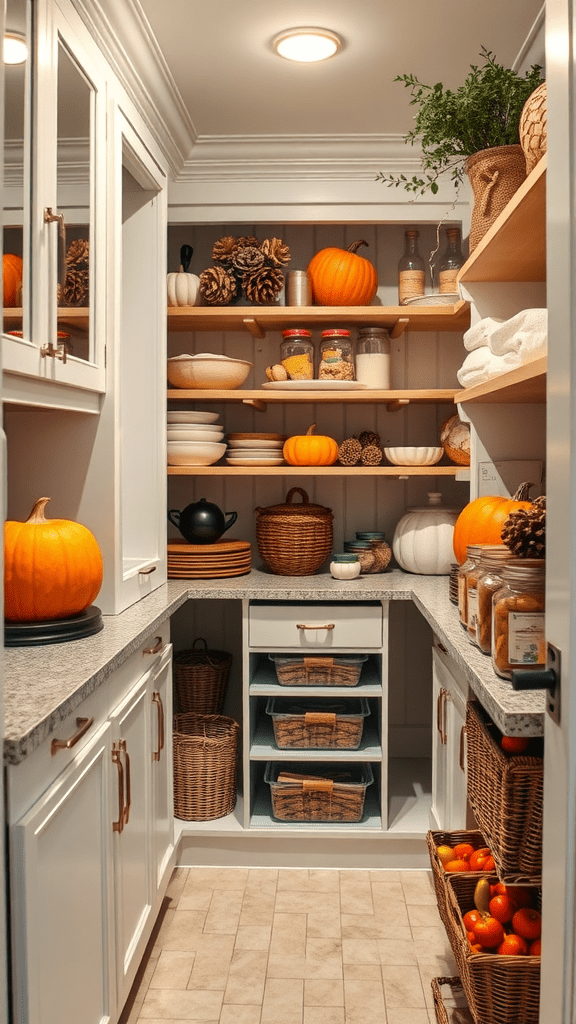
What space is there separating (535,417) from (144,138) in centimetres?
146

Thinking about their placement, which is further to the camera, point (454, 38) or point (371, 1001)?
point (454, 38)

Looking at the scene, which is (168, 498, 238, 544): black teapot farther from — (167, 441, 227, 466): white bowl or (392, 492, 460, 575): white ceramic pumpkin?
(392, 492, 460, 575): white ceramic pumpkin

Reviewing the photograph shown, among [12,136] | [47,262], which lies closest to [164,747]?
[47,262]

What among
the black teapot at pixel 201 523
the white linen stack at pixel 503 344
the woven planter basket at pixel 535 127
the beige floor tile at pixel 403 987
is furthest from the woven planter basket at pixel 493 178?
the beige floor tile at pixel 403 987

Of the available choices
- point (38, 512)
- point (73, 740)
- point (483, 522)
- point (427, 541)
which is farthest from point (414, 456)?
point (73, 740)

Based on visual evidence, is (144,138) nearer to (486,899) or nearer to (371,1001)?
(486,899)

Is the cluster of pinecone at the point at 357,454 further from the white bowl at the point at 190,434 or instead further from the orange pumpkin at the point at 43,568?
the orange pumpkin at the point at 43,568

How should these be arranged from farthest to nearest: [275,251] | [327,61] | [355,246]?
[355,246]
[275,251]
[327,61]

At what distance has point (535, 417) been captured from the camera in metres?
2.58

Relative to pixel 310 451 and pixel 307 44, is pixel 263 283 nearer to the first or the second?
pixel 310 451

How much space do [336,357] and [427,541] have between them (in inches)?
Result: 30.2

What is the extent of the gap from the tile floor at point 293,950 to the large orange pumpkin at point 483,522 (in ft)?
3.66

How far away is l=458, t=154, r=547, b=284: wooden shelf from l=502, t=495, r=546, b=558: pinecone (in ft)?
2.09

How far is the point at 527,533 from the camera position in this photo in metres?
1.57
